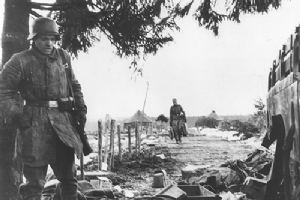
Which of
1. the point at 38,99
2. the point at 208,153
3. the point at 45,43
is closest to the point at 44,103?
the point at 38,99

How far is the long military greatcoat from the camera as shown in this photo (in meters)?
4.12

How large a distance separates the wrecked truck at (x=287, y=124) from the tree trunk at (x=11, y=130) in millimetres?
3048

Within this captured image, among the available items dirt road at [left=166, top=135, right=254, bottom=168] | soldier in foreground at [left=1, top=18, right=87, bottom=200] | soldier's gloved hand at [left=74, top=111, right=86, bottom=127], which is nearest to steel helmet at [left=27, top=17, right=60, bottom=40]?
soldier in foreground at [left=1, top=18, right=87, bottom=200]

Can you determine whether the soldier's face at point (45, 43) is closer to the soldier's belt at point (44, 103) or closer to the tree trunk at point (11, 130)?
the soldier's belt at point (44, 103)

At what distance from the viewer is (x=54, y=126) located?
425 cm

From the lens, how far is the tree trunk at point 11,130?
542cm

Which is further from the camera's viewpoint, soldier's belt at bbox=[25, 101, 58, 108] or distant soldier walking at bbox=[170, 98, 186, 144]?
distant soldier walking at bbox=[170, 98, 186, 144]

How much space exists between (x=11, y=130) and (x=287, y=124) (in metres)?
3.28

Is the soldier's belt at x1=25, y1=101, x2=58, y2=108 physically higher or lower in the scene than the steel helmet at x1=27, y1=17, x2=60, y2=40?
lower

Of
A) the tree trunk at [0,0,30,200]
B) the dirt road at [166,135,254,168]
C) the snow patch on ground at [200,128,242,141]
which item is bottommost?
the dirt road at [166,135,254,168]

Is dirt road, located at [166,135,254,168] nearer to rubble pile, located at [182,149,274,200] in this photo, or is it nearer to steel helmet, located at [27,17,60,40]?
rubble pile, located at [182,149,274,200]

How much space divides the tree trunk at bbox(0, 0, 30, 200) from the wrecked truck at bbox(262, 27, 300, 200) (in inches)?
120

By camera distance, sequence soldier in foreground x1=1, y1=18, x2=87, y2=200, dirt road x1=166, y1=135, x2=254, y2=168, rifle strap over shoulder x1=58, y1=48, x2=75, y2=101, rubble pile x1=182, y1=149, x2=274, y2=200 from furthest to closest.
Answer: dirt road x1=166, y1=135, x2=254, y2=168, rubble pile x1=182, y1=149, x2=274, y2=200, rifle strap over shoulder x1=58, y1=48, x2=75, y2=101, soldier in foreground x1=1, y1=18, x2=87, y2=200

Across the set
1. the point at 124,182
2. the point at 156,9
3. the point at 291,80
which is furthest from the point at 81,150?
the point at 124,182
